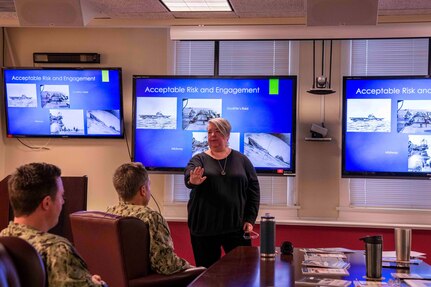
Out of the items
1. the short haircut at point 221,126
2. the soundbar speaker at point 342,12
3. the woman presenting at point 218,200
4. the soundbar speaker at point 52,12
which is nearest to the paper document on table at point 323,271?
the woman presenting at point 218,200

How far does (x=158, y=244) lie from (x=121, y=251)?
0.23 m

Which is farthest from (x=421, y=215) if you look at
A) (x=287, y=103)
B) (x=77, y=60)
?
(x=77, y=60)

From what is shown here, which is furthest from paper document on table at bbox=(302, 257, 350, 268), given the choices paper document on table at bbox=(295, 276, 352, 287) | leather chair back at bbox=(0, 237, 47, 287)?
leather chair back at bbox=(0, 237, 47, 287)

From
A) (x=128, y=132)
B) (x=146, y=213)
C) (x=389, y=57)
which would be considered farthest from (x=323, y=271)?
(x=128, y=132)

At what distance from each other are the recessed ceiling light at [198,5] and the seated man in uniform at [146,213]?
204 cm

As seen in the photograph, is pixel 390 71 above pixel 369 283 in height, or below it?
above

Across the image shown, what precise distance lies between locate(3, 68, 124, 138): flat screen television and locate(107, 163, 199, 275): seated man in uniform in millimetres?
2326

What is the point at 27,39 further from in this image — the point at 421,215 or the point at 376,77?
the point at 421,215

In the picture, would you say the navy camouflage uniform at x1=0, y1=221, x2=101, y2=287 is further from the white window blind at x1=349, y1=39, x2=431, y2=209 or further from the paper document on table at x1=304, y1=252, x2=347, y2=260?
the white window blind at x1=349, y1=39, x2=431, y2=209

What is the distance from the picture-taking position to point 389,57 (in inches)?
221

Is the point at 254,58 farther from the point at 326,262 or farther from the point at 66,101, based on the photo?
the point at 326,262

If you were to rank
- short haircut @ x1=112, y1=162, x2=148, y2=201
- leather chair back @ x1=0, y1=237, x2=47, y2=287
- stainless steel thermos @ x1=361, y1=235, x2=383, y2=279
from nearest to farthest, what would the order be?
leather chair back @ x1=0, y1=237, x2=47, y2=287 → stainless steel thermos @ x1=361, y1=235, x2=383, y2=279 → short haircut @ x1=112, y1=162, x2=148, y2=201

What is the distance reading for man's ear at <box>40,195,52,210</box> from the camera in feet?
7.41

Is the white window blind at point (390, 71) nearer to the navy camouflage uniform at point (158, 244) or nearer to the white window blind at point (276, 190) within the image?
the white window blind at point (276, 190)
